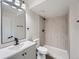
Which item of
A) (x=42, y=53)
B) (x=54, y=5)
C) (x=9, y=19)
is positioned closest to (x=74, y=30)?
(x=54, y=5)

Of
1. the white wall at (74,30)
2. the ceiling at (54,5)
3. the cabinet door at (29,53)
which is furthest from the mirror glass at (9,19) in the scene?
the white wall at (74,30)

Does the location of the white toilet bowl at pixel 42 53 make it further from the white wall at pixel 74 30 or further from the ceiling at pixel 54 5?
the ceiling at pixel 54 5

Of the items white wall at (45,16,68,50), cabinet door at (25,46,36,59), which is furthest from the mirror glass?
white wall at (45,16,68,50)

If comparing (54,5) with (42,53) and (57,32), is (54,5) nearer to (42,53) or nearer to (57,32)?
(42,53)

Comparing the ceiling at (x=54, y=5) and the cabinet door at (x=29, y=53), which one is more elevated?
the ceiling at (x=54, y=5)

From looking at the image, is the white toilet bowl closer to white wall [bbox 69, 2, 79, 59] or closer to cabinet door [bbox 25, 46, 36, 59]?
cabinet door [bbox 25, 46, 36, 59]

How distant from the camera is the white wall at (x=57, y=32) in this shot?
11.5 ft

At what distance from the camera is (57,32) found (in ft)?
12.6

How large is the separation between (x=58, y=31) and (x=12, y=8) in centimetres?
278

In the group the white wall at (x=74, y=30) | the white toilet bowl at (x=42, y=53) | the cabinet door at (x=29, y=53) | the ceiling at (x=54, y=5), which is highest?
the ceiling at (x=54, y=5)

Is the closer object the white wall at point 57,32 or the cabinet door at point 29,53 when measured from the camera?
the cabinet door at point 29,53

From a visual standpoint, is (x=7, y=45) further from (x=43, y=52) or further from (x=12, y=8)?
(x=43, y=52)

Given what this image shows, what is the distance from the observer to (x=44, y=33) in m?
4.36

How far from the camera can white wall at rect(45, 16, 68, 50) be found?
137 inches
